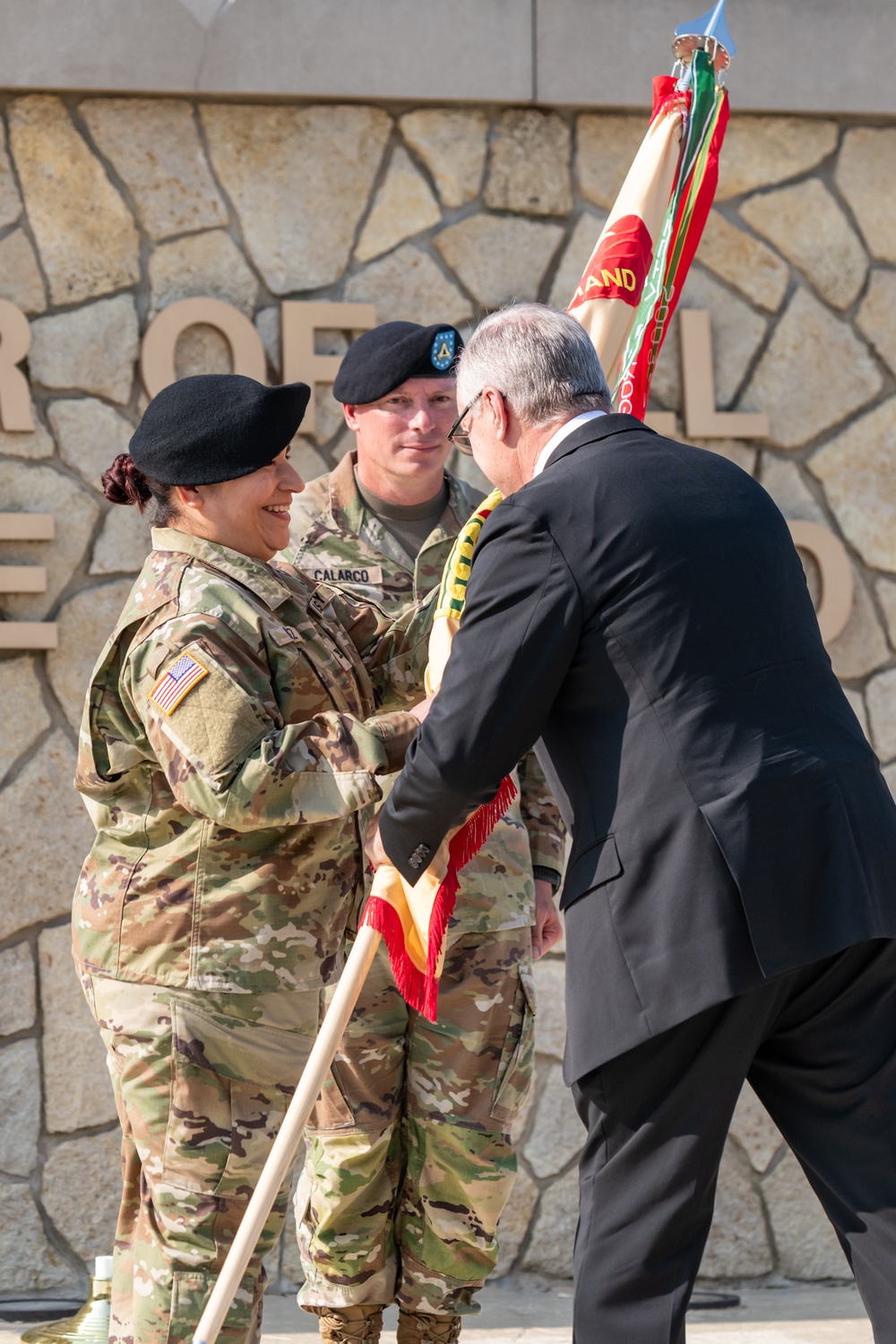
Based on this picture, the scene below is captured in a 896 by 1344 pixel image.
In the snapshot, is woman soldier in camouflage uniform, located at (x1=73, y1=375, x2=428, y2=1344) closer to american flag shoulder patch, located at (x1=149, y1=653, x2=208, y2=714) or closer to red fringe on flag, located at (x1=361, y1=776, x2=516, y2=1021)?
american flag shoulder patch, located at (x1=149, y1=653, x2=208, y2=714)

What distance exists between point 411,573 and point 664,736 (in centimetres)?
126

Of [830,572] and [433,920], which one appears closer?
[433,920]

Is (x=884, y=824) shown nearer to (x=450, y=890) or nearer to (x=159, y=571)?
(x=450, y=890)

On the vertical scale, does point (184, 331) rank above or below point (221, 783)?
above

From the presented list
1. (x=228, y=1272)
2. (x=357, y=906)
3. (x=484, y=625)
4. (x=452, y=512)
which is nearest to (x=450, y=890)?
(x=357, y=906)

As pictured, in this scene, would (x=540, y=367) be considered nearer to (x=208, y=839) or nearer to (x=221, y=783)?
(x=221, y=783)

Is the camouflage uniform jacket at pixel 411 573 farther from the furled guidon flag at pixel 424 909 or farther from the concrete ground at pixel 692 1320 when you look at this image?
the concrete ground at pixel 692 1320

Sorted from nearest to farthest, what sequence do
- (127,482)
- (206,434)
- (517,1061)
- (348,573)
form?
(206,434), (127,482), (517,1061), (348,573)

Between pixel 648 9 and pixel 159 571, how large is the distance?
2587mm

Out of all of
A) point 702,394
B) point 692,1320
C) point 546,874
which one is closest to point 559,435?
point 546,874

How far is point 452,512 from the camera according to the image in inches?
128

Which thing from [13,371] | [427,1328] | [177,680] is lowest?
[427,1328]

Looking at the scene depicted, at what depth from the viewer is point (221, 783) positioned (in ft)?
7.18

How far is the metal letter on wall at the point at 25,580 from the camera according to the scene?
3779mm
